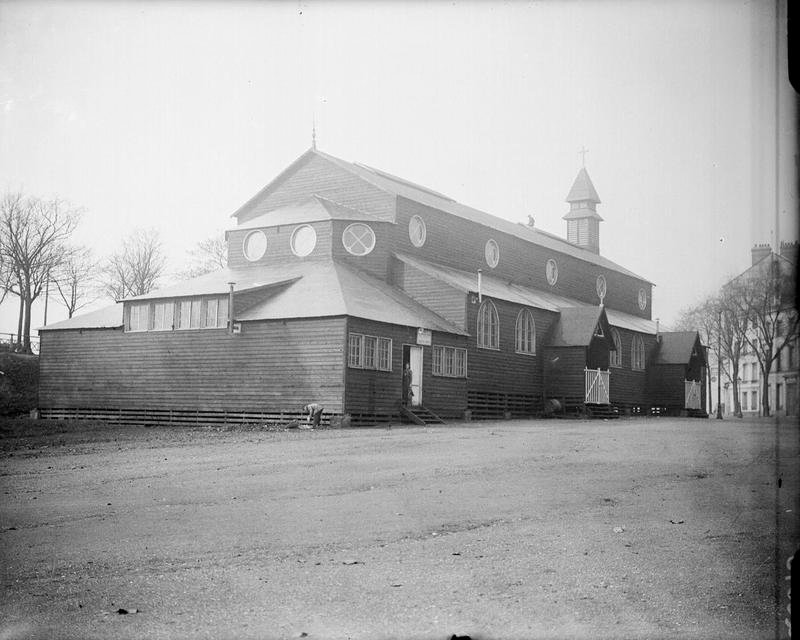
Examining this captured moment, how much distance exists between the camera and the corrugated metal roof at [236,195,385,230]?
33.0m

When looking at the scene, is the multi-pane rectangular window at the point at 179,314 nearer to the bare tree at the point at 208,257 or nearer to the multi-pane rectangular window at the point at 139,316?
the multi-pane rectangular window at the point at 139,316

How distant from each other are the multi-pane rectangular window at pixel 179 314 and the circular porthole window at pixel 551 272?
17.6 metres

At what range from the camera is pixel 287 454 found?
1639 cm

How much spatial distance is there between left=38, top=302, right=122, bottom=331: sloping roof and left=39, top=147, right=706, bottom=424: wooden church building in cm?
10

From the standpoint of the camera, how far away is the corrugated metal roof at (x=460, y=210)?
3525 centimetres

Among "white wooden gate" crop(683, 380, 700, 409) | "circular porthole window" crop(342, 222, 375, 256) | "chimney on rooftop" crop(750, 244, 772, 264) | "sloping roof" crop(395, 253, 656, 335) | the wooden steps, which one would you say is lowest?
the wooden steps

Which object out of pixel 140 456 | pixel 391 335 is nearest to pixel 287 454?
pixel 140 456

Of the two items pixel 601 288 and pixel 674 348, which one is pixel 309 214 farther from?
pixel 674 348

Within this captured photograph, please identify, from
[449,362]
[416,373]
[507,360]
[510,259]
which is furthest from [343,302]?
[510,259]

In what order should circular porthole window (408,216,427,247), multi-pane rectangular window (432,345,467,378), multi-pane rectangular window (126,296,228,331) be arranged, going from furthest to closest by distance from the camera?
circular porthole window (408,216,427,247) < multi-pane rectangular window (432,345,467,378) < multi-pane rectangular window (126,296,228,331)

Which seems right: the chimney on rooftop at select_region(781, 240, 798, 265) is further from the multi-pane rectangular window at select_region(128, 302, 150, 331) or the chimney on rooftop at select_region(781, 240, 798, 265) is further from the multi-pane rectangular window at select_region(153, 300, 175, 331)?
the multi-pane rectangular window at select_region(128, 302, 150, 331)

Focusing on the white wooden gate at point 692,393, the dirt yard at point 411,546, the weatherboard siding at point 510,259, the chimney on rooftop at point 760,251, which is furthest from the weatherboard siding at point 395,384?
the chimney on rooftop at point 760,251

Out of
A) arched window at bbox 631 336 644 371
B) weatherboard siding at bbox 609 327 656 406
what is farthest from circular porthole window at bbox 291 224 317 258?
arched window at bbox 631 336 644 371

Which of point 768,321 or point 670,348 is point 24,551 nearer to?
point 768,321
